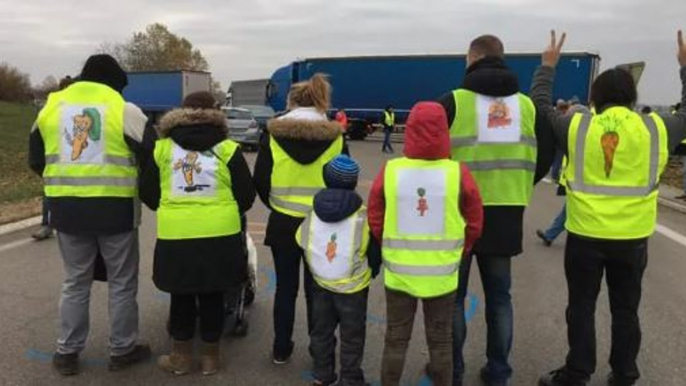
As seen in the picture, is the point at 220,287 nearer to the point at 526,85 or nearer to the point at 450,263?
the point at 450,263

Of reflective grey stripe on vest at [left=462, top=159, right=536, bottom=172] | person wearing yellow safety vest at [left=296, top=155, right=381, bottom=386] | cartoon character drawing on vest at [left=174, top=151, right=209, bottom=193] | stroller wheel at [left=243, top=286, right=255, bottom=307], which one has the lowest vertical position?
stroller wheel at [left=243, top=286, right=255, bottom=307]

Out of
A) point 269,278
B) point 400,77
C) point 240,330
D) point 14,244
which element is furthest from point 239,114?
point 240,330

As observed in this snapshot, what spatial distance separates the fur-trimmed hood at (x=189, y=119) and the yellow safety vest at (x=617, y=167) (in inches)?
83.7

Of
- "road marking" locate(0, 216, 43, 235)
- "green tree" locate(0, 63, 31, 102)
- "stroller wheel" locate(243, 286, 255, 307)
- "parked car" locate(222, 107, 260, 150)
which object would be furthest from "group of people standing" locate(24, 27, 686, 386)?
"green tree" locate(0, 63, 31, 102)

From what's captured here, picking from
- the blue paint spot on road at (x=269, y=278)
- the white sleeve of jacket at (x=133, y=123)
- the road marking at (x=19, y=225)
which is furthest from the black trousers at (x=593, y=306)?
the road marking at (x=19, y=225)

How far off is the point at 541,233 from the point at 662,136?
5114mm

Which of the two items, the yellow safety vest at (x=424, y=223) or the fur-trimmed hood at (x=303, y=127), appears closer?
the yellow safety vest at (x=424, y=223)

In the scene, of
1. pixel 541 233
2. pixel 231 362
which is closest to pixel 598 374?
pixel 231 362

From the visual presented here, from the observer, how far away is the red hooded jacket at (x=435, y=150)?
3639 mm

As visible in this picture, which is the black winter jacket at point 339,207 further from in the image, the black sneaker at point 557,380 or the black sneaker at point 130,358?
the black sneaker at point 130,358

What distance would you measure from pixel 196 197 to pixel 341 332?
47.1 inches

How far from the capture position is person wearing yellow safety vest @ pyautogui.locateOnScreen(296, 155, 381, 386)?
4.00 m

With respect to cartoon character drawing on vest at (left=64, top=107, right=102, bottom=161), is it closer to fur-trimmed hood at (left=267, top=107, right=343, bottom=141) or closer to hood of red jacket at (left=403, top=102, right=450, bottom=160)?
fur-trimmed hood at (left=267, top=107, right=343, bottom=141)

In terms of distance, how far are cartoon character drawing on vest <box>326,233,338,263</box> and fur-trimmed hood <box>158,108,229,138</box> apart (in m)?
1.03
